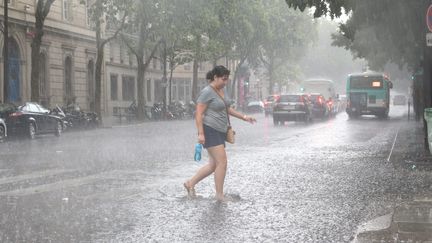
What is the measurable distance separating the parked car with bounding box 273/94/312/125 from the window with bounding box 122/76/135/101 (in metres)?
23.5

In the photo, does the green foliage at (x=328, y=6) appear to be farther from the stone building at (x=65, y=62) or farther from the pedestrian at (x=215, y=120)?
the stone building at (x=65, y=62)

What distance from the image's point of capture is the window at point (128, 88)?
5647 centimetres

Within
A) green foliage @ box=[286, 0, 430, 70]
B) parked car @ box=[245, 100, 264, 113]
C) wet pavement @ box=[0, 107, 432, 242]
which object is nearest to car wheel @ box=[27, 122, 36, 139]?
wet pavement @ box=[0, 107, 432, 242]

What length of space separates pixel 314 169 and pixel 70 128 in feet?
69.0

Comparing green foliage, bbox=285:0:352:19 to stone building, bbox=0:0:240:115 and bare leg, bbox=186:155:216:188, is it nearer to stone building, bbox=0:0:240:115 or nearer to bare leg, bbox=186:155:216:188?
bare leg, bbox=186:155:216:188

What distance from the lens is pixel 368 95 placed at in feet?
140

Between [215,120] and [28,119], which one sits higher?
[215,120]

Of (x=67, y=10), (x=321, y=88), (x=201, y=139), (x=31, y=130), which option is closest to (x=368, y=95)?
(x=321, y=88)

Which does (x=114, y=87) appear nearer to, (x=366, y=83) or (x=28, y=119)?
(x=366, y=83)

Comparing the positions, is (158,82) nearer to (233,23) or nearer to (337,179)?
(233,23)

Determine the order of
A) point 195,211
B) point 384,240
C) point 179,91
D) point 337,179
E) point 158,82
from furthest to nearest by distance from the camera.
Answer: point 179,91
point 158,82
point 337,179
point 195,211
point 384,240

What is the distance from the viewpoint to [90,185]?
33.6ft

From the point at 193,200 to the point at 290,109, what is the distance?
26.6 m

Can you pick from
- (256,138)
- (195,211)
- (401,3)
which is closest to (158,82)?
(256,138)
